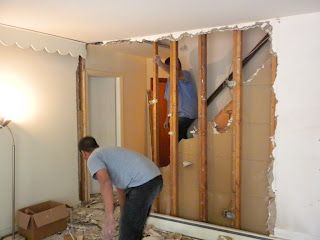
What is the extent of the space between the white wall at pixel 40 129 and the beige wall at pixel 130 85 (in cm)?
45

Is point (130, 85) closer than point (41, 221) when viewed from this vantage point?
No

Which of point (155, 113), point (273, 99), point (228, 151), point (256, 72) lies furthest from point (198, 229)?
point (256, 72)

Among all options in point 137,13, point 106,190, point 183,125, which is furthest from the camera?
point 183,125

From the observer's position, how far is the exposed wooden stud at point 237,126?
3.13 m

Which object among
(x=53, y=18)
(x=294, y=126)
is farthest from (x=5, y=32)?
(x=294, y=126)

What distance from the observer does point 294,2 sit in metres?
2.47

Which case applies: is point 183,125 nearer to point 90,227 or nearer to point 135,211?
point 135,211

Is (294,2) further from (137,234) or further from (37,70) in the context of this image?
(37,70)

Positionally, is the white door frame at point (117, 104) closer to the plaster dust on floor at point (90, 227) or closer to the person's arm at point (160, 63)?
the plaster dust on floor at point (90, 227)

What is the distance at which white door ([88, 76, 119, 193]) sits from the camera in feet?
15.2

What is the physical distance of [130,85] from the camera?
5.09 metres

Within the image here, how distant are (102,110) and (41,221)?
1.99m

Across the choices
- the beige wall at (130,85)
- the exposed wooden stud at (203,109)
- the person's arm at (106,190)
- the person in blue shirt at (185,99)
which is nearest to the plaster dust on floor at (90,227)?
the exposed wooden stud at (203,109)

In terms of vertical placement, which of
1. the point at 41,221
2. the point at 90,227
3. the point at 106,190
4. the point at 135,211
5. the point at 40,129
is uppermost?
the point at 40,129
